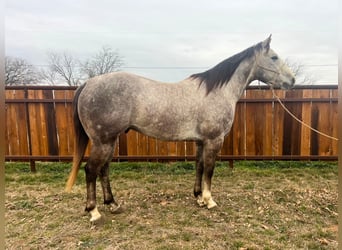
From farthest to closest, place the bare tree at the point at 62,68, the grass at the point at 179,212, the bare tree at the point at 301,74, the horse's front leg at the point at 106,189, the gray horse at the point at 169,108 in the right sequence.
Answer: the bare tree at the point at 62,68 → the bare tree at the point at 301,74 → the horse's front leg at the point at 106,189 → the gray horse at the point at 169,108 → the grass at the point at 179,212

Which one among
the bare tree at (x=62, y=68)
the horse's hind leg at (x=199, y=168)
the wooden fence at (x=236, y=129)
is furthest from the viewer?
the bare tree at (x=62, y=68)

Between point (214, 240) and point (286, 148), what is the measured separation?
316 cm

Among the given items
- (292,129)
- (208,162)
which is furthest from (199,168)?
(292,129)

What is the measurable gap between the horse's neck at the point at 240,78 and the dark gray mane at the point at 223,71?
66 millimetres

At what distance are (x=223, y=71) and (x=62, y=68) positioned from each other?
Answer: 669 inches

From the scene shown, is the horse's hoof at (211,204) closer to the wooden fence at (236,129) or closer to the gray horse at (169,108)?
the gray horse at (169,108)

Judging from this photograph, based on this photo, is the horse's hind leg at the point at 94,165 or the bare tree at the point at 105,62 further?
the bare tree at the point at 105,62

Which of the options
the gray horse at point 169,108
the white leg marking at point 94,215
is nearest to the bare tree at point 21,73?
the gray horse at point 169,108

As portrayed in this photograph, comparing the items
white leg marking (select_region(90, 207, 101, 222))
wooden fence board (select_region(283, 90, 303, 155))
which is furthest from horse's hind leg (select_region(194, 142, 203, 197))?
wooden fence board (select_region(283, 90, 303, 155))

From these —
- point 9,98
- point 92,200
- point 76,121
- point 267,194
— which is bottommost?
point 267,194

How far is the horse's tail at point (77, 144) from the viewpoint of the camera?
2832 mm

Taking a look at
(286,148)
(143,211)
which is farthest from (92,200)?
(286,148)

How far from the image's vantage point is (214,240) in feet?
7.87

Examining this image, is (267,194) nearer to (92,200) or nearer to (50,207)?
(92,200)
